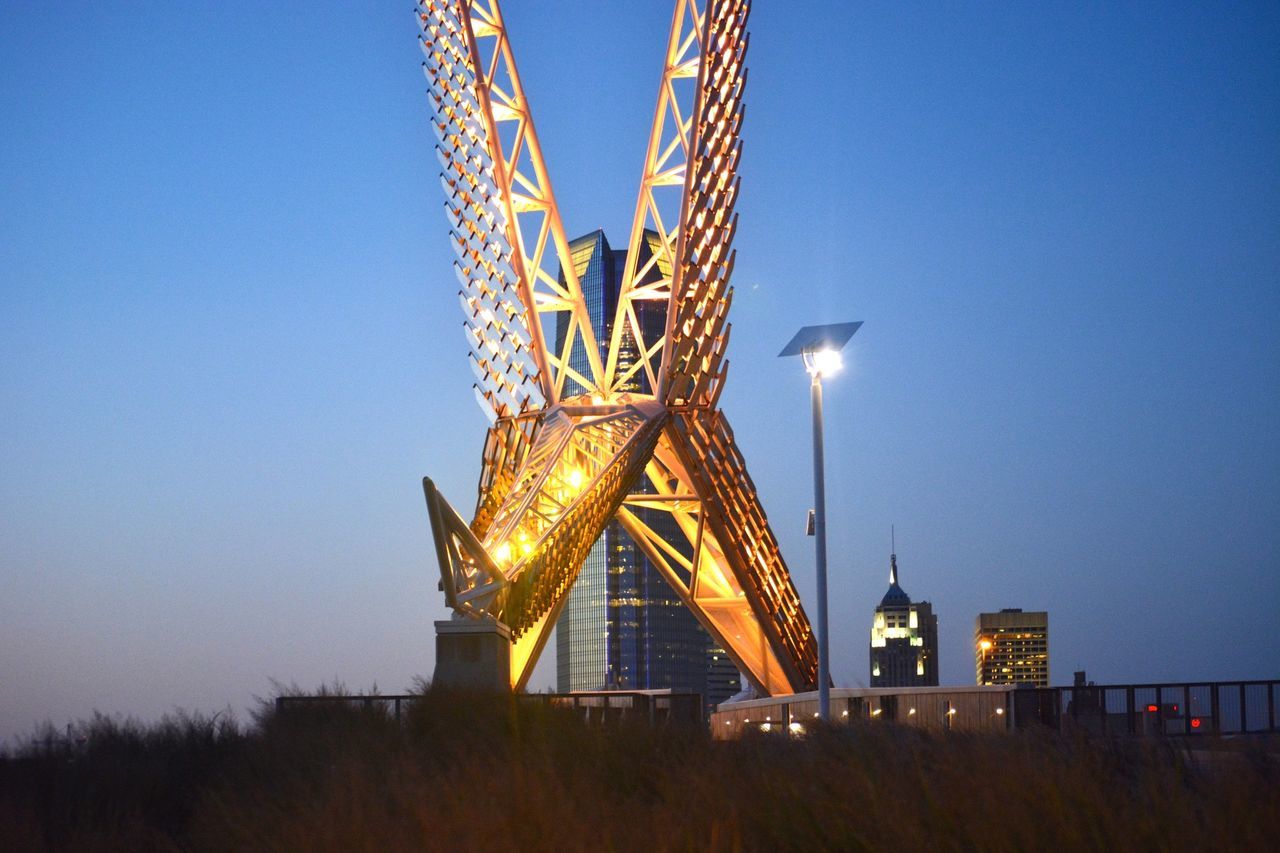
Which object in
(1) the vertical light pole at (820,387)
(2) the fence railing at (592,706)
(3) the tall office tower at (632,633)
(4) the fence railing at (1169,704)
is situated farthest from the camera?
(3) the tall office tower at (632,633)

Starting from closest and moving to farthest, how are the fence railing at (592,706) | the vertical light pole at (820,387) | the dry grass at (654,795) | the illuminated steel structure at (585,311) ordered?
the dry grass at (654,795) < the fence railing at (592,706) < the vertical light pole at (820,387) < the illuminated steel structure at (585,311)

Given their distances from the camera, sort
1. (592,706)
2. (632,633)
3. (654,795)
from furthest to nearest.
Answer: (632,633) < (592,706) < (654,795)

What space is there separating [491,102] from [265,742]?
25.0 meters

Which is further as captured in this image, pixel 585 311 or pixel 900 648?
pixel 900 648

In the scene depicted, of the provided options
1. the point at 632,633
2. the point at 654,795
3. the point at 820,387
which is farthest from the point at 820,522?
the point at 632,633

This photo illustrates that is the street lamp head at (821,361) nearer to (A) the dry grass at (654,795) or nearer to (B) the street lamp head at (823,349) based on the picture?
(B) the street lamp head at (823,349)

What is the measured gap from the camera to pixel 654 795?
13180 mm

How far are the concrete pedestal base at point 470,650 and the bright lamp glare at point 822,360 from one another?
765 cm

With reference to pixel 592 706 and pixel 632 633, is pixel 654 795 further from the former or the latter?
pixel 632 633

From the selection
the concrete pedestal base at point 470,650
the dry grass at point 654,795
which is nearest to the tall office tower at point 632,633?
the concrete pedestal base at point 470,650

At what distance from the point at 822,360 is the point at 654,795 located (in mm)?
14835

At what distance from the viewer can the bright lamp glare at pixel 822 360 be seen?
26969 millimetres

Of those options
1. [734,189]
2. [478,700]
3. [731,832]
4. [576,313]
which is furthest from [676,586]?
[731,832]

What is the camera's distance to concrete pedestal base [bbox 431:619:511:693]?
28656mm
